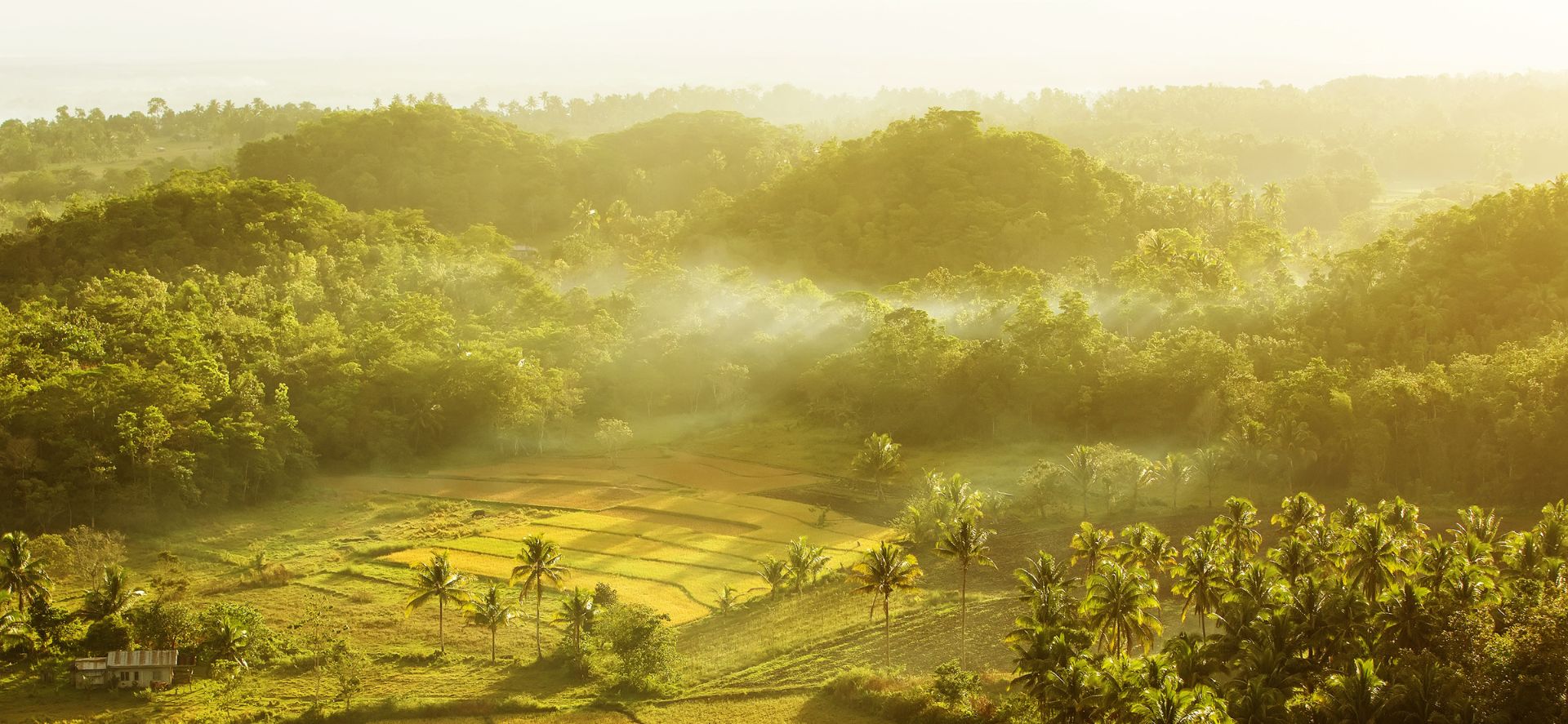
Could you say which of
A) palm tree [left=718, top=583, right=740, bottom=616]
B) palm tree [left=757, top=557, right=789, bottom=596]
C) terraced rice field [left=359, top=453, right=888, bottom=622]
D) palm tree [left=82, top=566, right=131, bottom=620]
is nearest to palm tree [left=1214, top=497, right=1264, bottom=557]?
terraced rice field [left=359, top=453, right=888, bottom=622]

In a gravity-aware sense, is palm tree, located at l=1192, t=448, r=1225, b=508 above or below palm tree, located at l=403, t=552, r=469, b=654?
above

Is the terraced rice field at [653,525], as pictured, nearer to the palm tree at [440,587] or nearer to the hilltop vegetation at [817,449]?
the hilltop vegetation at [817,449]

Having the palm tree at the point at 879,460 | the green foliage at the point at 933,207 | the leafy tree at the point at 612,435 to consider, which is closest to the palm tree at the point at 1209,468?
the palm tree at the point at 879,460

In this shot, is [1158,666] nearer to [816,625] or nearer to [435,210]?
[816,625]

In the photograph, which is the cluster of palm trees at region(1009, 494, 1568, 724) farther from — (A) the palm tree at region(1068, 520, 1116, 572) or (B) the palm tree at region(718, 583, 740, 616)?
(B) the palm tree at region(718, 583, 740, 616)

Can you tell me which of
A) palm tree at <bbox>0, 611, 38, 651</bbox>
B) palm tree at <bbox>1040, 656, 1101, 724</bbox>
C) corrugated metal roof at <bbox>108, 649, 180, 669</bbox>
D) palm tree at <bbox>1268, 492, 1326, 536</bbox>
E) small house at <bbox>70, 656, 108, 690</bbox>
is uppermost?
palm tree at <bbox>1268, 492, 1326, 536</bbox>

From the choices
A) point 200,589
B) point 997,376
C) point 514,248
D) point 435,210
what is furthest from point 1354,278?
point 435,210

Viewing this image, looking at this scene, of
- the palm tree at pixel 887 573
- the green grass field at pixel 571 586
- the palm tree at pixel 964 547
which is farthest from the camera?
the palm tree at pixel 964 547
